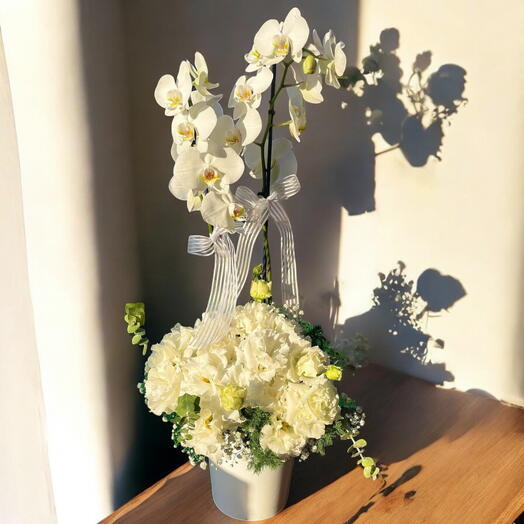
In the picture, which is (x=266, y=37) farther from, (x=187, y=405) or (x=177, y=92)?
(x=187, y=405)

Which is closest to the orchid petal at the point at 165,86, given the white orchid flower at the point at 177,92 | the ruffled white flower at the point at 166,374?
the white orchid flower at the point at 177,92

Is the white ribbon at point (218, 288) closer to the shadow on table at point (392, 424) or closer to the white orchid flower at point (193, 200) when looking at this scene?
the white orchid flower at point (193, 200)

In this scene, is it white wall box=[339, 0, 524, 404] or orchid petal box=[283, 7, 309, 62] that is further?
white wall box=[339, 0, 524, 404]

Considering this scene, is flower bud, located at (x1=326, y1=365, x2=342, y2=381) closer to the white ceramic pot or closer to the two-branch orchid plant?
the two-branch orchid plant

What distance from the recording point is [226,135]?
91 cm

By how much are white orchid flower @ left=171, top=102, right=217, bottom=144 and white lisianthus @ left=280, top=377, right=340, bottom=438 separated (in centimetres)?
37

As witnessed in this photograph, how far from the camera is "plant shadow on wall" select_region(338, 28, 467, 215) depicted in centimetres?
125

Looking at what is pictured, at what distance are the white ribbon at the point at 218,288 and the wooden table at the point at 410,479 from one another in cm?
31

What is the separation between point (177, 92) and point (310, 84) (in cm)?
21

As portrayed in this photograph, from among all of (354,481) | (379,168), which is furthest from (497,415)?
(379,168)

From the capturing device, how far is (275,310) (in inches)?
40.4

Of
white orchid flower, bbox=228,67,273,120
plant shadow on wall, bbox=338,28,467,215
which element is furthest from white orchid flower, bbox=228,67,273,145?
plant shadow on wall, bbox=338,28,467,215

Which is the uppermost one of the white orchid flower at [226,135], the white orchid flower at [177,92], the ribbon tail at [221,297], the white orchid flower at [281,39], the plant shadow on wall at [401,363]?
the white orchid flower at [281,39]

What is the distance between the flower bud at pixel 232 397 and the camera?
2.82ft
